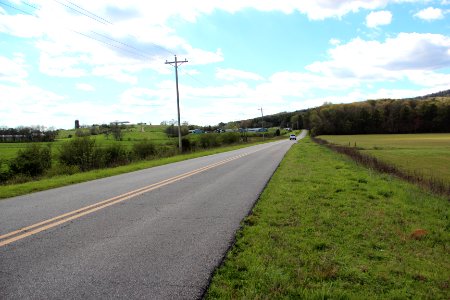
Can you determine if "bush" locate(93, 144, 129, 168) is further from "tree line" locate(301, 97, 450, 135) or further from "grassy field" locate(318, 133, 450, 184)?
"tree line" locate(301, 97, 450, 135)

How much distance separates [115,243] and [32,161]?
2115 cm

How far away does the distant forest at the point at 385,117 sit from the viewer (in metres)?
129

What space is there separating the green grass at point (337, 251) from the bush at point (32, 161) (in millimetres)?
19148

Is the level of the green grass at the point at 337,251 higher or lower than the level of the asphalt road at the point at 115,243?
lower

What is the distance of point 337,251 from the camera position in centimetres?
527

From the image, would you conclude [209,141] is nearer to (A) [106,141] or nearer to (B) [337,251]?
(A) [106,141]

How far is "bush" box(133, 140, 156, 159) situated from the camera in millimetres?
35169

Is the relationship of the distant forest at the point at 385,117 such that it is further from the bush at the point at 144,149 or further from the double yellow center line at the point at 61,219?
the double yellow center line at the point at 61,219

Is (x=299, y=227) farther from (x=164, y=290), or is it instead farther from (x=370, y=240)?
(x=164, y=290)

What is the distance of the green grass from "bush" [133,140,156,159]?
2733 centimetres

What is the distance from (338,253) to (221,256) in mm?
1672

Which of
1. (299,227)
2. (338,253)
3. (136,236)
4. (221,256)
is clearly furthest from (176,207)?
(338,253)

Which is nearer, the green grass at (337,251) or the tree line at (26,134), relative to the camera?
the green grass at (337,251)

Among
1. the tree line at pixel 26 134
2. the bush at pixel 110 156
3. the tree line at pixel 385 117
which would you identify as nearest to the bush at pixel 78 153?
the bush at pixel 110 156
